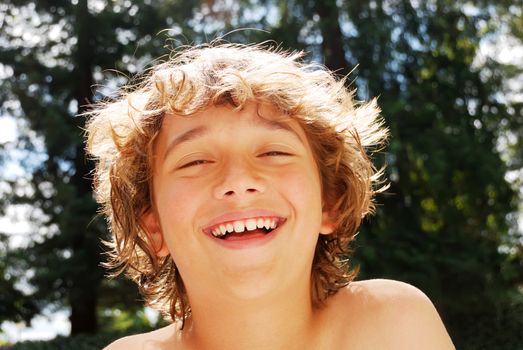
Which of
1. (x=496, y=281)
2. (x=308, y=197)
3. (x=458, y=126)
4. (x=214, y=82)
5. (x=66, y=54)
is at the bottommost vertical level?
(x=496, y=281)

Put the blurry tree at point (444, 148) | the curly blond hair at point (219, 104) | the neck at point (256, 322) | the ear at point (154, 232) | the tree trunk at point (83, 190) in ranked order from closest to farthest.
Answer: the neck at point (256, 322) < the curly blond hair at point (219, 104) < the ear at point (154, 232) < the blurry tree at point (444, 148) < the tree trunk at point (83, 190)

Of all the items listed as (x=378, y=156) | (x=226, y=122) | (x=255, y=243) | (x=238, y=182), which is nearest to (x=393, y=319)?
(x=255, y=243)

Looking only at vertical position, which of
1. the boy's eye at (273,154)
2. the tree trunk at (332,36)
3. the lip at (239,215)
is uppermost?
the tree trunk at (332,36)

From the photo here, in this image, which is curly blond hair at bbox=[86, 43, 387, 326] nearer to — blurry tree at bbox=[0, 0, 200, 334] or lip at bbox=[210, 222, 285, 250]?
lip at bbox=[210, 222, 285, 250]

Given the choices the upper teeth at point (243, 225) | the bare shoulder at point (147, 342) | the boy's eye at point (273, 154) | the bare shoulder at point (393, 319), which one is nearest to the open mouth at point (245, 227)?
the upper teeth at point (243, 225)

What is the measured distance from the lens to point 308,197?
1.85 metres

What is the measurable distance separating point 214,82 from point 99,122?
0.59 m

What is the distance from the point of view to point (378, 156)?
7859 millimetres

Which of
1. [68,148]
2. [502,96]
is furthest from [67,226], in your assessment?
[502,96]

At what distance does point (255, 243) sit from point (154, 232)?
57 centimetres

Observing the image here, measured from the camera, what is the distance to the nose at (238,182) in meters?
1.76

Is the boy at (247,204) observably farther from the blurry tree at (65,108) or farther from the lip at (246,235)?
the blurry tree at (65,108)

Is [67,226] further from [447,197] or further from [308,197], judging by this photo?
[308,197]

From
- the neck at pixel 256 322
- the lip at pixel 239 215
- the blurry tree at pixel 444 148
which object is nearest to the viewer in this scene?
the lip at pixel 239 215
